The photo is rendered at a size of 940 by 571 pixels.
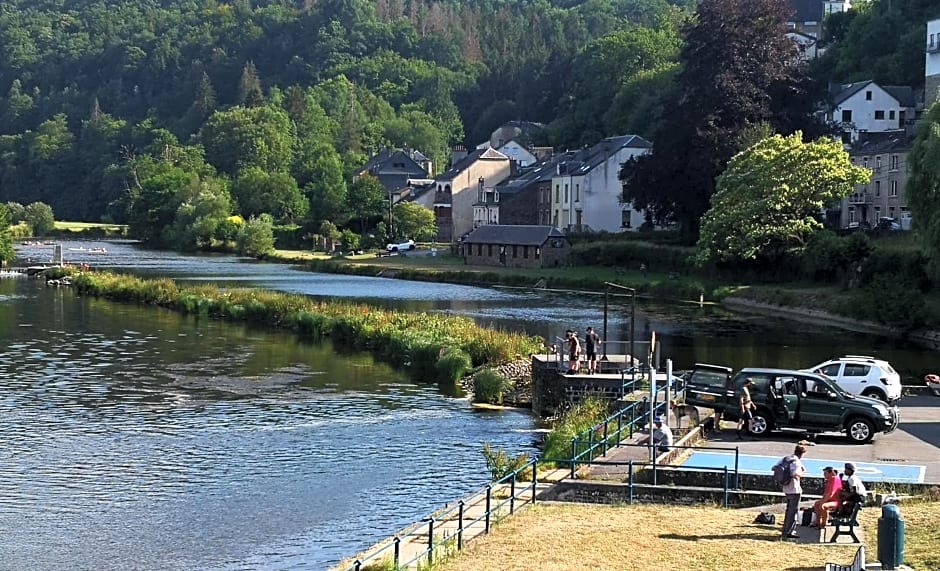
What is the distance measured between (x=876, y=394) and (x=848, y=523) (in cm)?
1369

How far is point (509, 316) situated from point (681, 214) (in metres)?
25.4

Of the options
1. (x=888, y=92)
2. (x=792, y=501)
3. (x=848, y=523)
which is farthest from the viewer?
(x=888, y=92)

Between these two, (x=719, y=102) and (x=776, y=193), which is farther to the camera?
(x=719, y=102)

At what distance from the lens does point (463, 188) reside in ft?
390

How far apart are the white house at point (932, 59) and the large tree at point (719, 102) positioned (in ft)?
52.5

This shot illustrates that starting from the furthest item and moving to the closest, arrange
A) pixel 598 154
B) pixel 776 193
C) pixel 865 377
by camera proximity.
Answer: pixel 598 154 → pixel 776 193 → pixel 865 377

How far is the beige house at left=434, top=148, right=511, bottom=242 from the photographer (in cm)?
11919

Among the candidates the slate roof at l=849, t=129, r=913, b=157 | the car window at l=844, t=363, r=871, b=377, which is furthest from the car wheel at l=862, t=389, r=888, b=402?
the slate roof at l=849, t=129, r=913, b=157

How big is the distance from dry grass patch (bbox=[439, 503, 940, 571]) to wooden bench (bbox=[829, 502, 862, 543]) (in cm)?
24

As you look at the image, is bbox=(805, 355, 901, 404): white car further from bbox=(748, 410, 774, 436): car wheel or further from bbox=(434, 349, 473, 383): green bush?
bbox=(434, 349, 473, 383): green bush

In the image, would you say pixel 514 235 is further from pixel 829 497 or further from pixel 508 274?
pixel 829 497

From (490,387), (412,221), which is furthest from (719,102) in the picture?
(490,387)

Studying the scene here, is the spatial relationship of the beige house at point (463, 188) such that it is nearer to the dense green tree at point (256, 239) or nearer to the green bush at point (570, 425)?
the dense green tree at point (256, 239)

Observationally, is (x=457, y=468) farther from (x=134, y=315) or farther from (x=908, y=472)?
(x=134, y=315)
